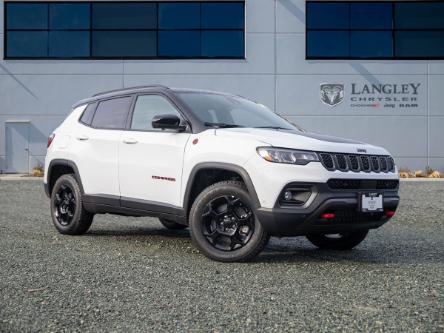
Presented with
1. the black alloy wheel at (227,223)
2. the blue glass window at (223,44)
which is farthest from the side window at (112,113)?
the blue glass window at (223,44)

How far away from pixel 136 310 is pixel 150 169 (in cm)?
253

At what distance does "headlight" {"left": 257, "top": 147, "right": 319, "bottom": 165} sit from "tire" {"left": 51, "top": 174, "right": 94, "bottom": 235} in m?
3.03

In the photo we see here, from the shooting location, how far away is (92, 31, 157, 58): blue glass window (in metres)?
24.8

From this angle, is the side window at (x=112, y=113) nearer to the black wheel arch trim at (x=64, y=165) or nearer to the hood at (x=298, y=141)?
the black wheel arch trim at (x=64, y=165)

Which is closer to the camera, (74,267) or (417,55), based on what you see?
(74,267)

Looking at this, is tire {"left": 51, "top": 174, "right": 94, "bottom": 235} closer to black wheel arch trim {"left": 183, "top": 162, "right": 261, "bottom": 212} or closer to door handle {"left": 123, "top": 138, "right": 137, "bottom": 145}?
door handle {"left": 123, "top": 138, "right": 137, "bottom": 145}

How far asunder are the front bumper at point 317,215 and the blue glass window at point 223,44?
63.5ft

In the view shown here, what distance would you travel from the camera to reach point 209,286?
4.50m

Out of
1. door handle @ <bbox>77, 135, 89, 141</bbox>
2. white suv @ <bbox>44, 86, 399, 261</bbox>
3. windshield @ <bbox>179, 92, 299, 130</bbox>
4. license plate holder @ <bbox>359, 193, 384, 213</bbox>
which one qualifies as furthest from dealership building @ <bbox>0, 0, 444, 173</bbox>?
license plate holder @ <bbox>359, 193, 384, 213</bbox>

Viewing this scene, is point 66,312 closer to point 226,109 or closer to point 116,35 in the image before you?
point 226,109

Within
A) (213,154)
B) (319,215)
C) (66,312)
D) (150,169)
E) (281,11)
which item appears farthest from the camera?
Result: (281,11)

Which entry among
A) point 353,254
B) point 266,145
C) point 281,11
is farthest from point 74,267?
point 281,11

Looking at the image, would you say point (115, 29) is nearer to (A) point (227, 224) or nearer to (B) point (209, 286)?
(A) point (227, 224)

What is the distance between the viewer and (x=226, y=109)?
6.40 metres
